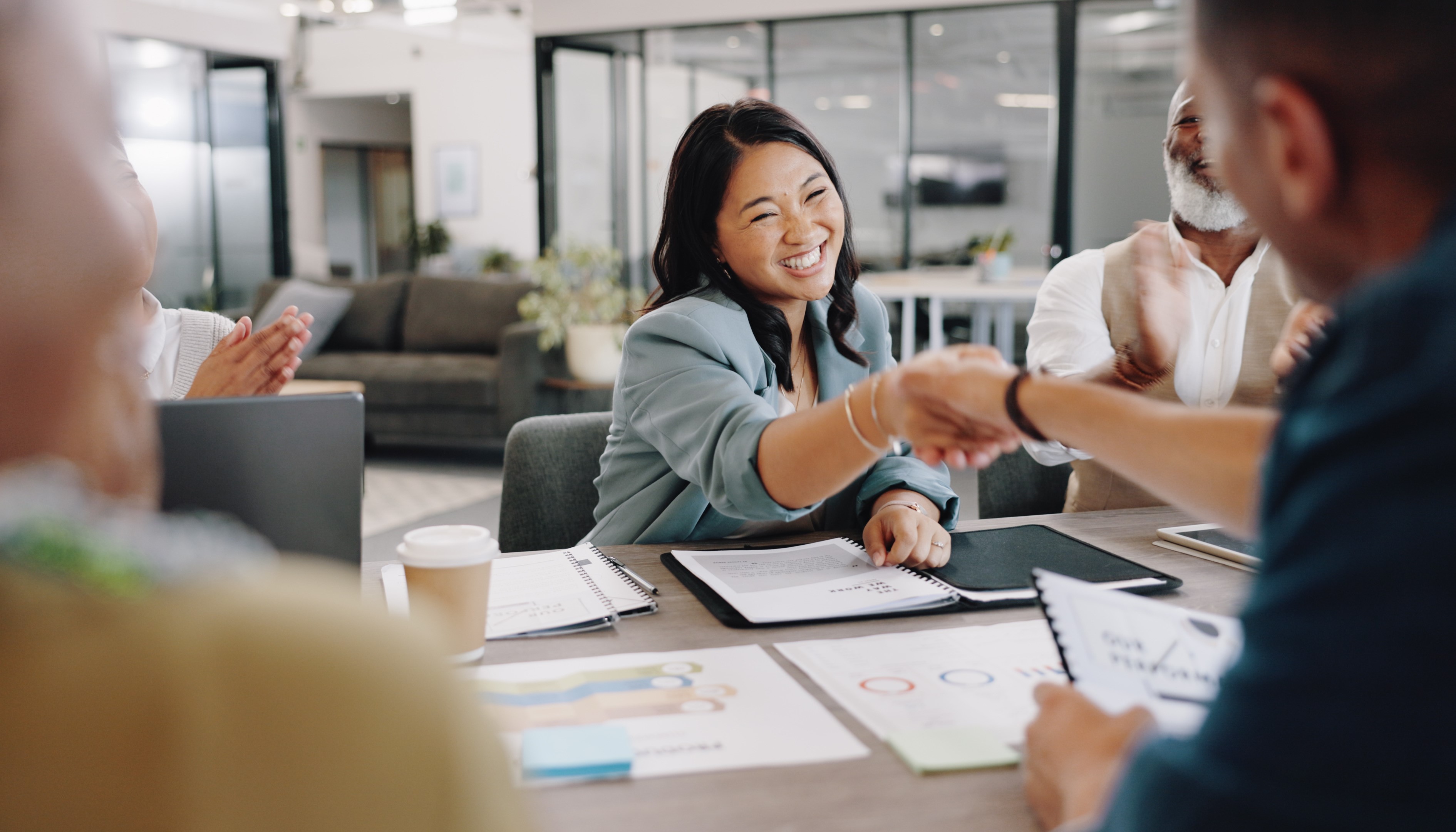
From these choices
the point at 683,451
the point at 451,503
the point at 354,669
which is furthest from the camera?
the point at 451,503

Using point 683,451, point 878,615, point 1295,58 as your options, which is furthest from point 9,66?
point 683,451

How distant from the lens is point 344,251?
1347 cm

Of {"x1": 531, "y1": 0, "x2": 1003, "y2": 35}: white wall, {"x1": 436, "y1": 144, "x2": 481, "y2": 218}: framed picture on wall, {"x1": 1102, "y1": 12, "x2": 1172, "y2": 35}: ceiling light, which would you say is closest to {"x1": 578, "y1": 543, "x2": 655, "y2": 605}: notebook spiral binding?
{"x1": 531, "y1": 0, "x2": 1003, "y2": 35}: white wall

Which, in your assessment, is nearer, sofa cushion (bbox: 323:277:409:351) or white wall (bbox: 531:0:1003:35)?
sofa cushion (bbox: 323:277:409:351)

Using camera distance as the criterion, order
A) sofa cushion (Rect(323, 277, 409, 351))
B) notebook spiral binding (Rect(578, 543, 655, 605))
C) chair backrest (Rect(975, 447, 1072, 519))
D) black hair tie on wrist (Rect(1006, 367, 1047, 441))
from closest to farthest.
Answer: black hair tie on wrist (Rect(1006, 367, 1047, 441)), notebook spiral binding (Rect(578, 543, 655, 605)), chair backrest (Rect(975, 447, 1072, 519)), sofa cushion (Rect(323, 277, 409, 351))

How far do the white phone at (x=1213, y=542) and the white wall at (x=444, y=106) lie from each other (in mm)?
10647

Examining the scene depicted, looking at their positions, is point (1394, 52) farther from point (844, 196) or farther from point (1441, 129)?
point (844, 196)

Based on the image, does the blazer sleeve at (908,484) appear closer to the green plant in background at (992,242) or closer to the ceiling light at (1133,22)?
the green plant in background at (992,242)

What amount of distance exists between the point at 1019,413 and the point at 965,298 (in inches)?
222

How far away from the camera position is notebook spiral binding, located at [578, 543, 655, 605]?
48.3 inches

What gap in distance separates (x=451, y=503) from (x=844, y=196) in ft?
11.5

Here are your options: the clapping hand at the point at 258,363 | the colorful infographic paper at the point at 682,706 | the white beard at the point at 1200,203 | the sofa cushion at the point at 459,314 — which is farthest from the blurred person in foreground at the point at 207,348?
the sofa cushion at the point at 459,314

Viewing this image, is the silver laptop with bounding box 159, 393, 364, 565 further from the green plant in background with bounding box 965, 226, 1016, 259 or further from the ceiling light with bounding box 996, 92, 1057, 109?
the ceiling light with bounding box 996, 92, 1057, 109

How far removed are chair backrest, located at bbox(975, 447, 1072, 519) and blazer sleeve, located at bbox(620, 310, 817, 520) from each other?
592 millimetres
